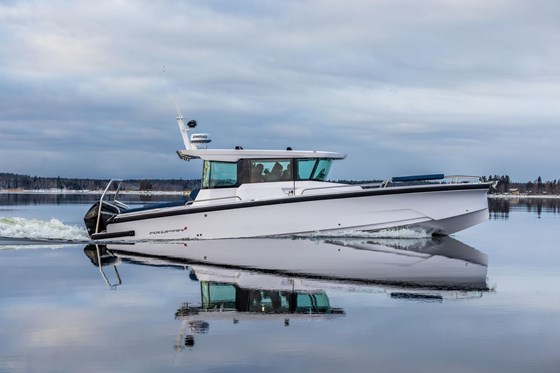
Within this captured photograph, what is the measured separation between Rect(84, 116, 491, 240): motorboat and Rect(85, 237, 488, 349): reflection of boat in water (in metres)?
0.46

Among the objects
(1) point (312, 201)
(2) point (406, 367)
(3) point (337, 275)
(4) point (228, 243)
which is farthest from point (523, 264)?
(2) point (406, 367)

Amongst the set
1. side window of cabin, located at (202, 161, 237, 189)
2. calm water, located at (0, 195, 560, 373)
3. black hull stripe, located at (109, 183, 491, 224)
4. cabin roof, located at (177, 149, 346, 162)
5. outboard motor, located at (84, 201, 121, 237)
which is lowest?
calm water, located at (0, 195, 560, 373)

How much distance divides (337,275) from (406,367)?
281 inches

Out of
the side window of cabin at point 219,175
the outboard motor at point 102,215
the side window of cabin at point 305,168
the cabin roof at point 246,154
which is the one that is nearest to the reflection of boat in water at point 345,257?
the outboard motor at point 102,215

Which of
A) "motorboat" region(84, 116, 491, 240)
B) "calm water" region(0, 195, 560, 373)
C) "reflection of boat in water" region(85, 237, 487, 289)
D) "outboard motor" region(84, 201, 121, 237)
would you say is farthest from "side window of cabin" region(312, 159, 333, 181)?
"outboard motor" region(84, 201, 121, 237)

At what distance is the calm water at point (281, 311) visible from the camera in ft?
26.9

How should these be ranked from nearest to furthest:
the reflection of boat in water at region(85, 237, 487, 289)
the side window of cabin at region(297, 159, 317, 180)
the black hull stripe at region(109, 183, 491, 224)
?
the reflection of boat in water at region(85, 237, 487, 289), the black hull stripe at region(109, 183, 491, 224), the side window of cabin at region(297, 159, 317, 180)

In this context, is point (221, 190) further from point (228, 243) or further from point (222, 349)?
point (222, 349)

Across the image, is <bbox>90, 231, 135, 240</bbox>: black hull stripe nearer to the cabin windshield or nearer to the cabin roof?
the cabin windshield

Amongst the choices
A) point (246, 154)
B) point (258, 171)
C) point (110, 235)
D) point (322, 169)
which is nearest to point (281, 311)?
point (258, 171)

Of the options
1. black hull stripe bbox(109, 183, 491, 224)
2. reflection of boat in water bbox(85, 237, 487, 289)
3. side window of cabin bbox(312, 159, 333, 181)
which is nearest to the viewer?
reflection of boat in water bbox(85, 237, 487, 289)

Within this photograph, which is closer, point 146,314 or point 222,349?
point 222,349

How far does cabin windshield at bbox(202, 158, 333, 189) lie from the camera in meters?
22.8

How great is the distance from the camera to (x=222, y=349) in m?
8.63
